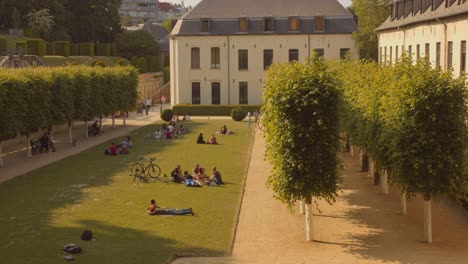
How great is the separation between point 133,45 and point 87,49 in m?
11.0

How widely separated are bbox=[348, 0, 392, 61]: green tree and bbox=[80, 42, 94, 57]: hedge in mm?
39808

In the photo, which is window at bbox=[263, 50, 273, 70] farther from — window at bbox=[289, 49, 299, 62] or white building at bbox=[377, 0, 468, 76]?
white building at bbox=[377, 0, 468, 76]

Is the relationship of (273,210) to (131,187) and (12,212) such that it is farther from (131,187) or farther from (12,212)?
(12,212)

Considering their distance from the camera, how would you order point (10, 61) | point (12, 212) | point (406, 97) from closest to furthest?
point (406, 97) → point (12, 212) → point (10, 61)

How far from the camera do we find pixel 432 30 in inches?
1526

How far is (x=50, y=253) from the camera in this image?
66.1ft

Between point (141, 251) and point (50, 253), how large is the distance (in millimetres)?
2796

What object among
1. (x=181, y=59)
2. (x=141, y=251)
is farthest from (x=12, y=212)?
(x=181, y=59)

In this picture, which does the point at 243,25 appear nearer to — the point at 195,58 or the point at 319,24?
the point at 195,58

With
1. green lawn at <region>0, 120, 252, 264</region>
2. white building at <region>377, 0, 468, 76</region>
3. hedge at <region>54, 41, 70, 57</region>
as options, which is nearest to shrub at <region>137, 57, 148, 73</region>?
hedge at <region>54, 41, 70, 57</region>

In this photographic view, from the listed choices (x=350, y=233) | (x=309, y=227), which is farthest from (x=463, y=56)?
(x=309, y=227)

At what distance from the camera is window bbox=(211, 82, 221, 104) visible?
6988cm

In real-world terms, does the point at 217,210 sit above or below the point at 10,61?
below

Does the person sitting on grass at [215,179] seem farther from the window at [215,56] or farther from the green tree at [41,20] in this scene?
the green tree at [41,20]
